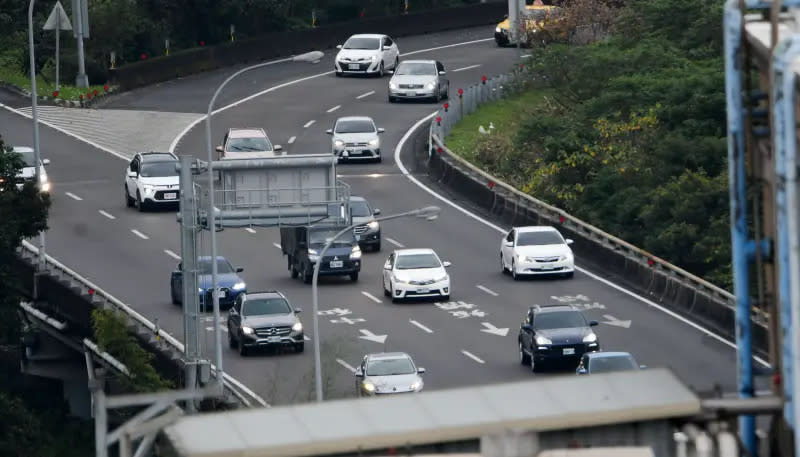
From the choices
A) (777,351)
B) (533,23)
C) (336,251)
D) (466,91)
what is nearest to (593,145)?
(466,91)

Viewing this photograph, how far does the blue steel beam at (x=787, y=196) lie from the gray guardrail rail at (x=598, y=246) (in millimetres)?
28342

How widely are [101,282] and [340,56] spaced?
115 ft

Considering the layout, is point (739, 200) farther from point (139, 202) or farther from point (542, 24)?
point (542, 24)

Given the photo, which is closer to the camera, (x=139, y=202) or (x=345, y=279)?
(x=345, y=279)

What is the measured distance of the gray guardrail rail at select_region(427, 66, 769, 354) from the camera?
1880 inches

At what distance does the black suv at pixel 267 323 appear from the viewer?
4594cm

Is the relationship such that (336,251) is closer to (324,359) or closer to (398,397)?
(324,359)

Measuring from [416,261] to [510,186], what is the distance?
12175mm

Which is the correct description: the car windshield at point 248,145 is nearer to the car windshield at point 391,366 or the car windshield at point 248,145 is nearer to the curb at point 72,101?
the curb at point 72,101

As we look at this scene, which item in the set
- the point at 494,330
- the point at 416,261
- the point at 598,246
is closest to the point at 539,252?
the point at 598,246

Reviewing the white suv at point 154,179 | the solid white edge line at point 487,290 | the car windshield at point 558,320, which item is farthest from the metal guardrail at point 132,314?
the solid white edge line at point 487,290

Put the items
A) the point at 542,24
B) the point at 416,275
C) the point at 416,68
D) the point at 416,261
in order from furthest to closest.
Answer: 1. the point at 542,24
2. the point at 416,68
3. the point at 416,261
4. the point at 416,275

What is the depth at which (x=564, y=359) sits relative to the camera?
43.4 meters

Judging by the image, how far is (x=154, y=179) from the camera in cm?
6191
